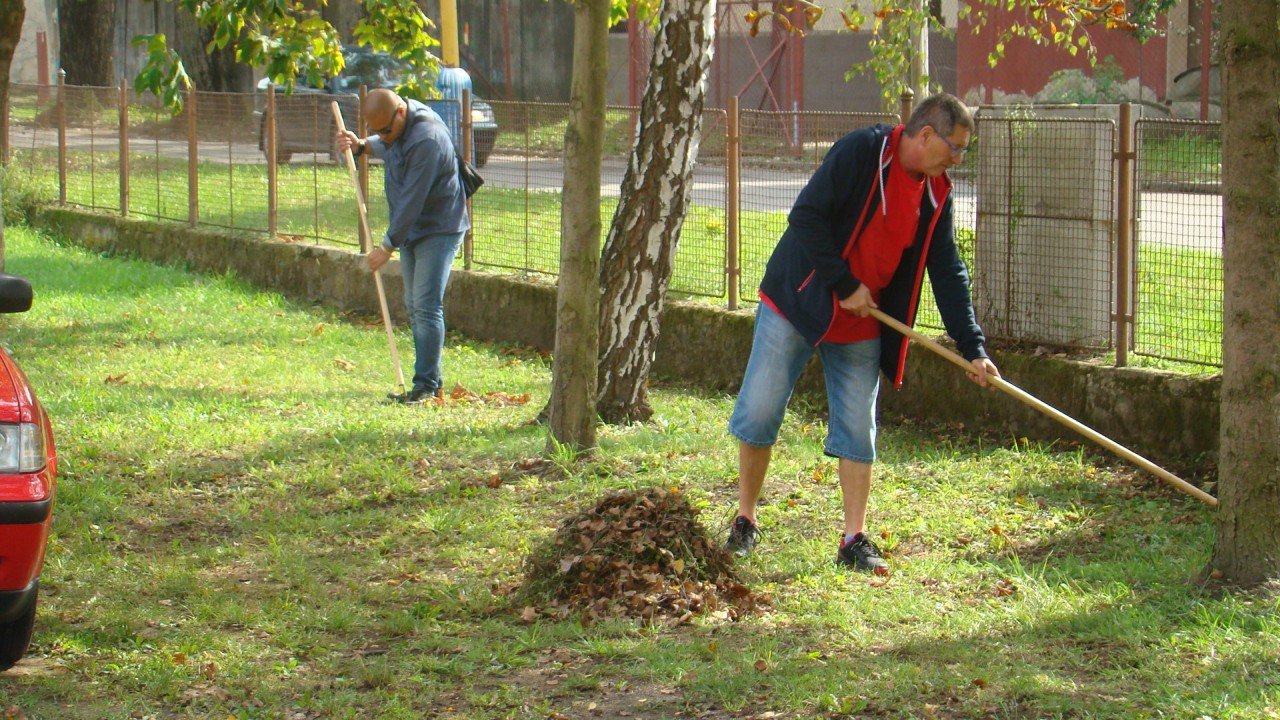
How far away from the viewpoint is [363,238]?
12555 millimetres

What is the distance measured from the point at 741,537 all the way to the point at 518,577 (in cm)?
89

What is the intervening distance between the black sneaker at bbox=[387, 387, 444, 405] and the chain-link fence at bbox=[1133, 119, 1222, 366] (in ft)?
13.3

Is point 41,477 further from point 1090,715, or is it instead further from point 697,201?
point 697,201

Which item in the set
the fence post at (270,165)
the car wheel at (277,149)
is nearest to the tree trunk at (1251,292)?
the fence post at (270,165)

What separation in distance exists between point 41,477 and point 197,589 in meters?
1.26

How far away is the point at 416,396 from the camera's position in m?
8.80

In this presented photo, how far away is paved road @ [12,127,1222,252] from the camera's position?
24.3ft

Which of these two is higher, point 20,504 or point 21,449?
point 21,449

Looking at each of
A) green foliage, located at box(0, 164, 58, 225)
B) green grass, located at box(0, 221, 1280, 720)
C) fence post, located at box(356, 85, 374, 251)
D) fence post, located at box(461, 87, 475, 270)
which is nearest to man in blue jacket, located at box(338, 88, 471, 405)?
green grass, located at box(0, 221, 1280, 720)

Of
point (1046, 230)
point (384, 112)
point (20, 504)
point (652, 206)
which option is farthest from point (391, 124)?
point (20, 504)

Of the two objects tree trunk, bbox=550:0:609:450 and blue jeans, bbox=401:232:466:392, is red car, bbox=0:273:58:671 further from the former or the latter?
blue jeans, bbox=401:232:466:392

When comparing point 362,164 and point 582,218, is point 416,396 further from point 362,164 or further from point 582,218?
point 362,164

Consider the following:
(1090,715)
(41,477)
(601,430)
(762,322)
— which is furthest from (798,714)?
(601,430)

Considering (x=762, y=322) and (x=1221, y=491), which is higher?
(x=762, y=322)
